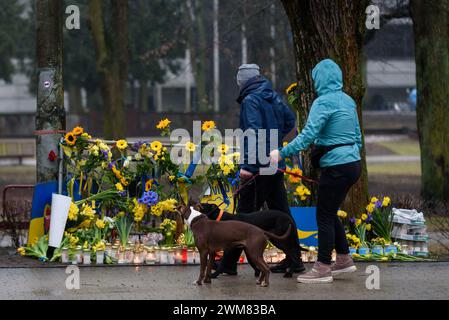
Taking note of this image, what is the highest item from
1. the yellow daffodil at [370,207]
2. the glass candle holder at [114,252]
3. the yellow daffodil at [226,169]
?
the yellow daffodil at [226,169]

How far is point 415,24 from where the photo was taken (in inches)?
746

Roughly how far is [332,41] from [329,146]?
2187 millimetres

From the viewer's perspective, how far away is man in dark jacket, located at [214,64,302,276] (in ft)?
30.3

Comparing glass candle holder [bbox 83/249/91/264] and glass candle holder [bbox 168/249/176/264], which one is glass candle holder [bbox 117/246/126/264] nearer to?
glass candle holder [bbox 83/249/91/264]

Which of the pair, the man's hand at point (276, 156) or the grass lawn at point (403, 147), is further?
the grass lawn at point (403, 147)

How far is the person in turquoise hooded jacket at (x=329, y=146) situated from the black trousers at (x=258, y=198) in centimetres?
64

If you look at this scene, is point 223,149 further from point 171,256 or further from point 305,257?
point 305,257

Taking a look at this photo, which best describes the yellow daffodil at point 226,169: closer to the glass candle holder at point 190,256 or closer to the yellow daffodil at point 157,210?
the yellow daffodil at point 157,210

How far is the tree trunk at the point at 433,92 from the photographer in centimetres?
1864

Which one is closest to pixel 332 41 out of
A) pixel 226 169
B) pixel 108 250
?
pixel 226 169

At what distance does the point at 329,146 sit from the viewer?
8805 mm

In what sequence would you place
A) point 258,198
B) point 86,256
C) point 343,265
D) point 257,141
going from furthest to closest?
1. point 86,256
2. point 258,198
3. point 343,265
4. point 257,141

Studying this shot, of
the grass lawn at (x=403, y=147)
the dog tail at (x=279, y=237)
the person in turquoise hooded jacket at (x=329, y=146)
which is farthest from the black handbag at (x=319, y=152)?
the grass lawn at (x=403, y=147)

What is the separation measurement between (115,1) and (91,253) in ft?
48.0
